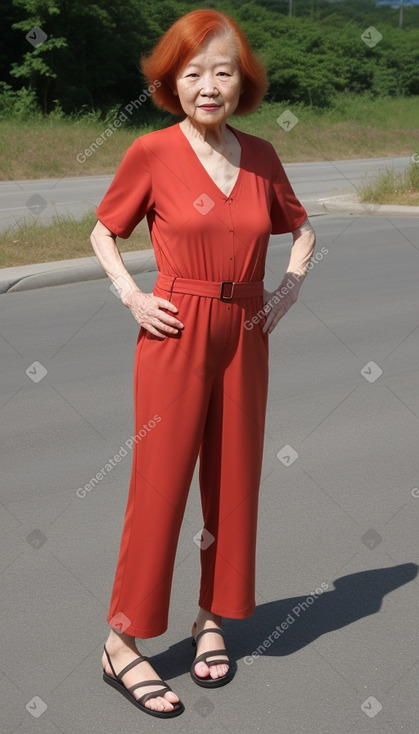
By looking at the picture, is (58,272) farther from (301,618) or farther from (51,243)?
(301,618)

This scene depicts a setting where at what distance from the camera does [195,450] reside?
3.32 meters

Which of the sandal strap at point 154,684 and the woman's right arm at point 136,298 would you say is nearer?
the woman's right arm at point 136,298

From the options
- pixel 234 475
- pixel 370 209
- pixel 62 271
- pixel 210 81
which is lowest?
pixel 370 209

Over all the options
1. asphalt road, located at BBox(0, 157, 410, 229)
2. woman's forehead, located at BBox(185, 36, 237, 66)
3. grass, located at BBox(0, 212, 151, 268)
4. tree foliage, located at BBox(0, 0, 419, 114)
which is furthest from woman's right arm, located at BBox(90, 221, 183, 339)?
tree foliage, located at BBox(0, 0, 419, 114)

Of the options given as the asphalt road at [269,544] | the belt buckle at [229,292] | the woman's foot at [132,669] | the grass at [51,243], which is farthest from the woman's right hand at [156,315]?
the grass at [51,243]

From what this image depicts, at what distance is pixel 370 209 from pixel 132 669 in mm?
13867

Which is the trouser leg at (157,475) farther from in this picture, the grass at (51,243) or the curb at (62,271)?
the grass at (51,243)

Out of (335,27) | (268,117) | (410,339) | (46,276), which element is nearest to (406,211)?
(46,276)

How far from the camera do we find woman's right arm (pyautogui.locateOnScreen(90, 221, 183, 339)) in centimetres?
318

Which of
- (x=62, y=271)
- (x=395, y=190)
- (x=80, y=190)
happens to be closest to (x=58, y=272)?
(x=62, y=271)

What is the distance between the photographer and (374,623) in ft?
12.9

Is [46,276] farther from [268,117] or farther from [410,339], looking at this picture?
[268,117]

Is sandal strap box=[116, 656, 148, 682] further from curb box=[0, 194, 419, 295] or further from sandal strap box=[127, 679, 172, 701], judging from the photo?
curb box=[0, 194, 419, 295]

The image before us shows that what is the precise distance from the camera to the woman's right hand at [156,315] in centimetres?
318
